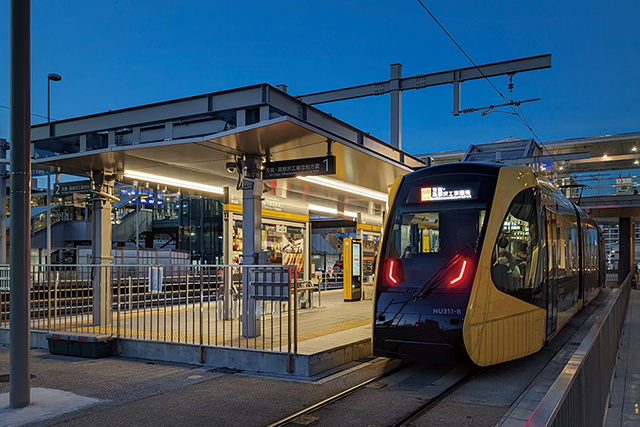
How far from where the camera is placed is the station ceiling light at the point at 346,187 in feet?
45.9

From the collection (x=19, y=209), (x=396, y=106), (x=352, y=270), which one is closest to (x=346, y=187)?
(x=352, y=270)

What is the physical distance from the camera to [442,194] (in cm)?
873

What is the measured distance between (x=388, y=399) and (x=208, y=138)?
16.3ft

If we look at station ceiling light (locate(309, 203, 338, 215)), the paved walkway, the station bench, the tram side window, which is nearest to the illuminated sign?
the tram side window

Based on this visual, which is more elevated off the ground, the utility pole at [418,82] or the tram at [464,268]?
the utility pole at [418,82]

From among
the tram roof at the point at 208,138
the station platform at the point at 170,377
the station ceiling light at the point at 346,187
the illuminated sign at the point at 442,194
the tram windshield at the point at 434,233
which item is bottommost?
the station platform at the point at 170,377

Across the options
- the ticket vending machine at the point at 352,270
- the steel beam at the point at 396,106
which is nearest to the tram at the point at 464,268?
the steel beam at the point at 396,106

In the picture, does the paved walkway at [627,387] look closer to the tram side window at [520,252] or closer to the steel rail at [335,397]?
the tram side window at [520,252]

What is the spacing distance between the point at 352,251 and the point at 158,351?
9.96m

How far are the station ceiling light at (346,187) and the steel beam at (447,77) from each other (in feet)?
8.87

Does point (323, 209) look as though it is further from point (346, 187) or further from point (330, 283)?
point (330, 283)

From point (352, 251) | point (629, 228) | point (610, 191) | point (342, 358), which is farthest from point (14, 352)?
point (629, 228)

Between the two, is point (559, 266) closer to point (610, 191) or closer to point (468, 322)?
point (468, 322)

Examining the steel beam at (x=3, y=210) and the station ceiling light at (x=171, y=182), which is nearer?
the station ceiling light at (x=171, y=182)
